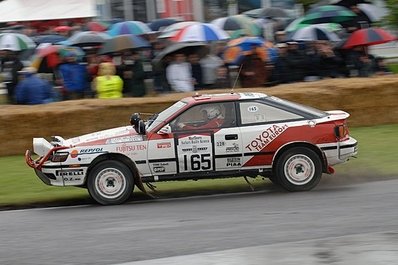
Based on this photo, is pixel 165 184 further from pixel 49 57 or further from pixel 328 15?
pixel 328 15

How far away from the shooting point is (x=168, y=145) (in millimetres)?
12117


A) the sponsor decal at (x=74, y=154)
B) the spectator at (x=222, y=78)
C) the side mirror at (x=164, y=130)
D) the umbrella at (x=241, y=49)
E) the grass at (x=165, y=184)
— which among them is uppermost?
the umbrella at (x=241, y=49)

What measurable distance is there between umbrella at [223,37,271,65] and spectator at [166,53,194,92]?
3.63 ft

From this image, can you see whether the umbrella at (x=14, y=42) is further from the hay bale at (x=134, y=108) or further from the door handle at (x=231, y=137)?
the door handle at (x=231, y=137)

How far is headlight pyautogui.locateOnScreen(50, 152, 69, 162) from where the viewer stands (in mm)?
12039

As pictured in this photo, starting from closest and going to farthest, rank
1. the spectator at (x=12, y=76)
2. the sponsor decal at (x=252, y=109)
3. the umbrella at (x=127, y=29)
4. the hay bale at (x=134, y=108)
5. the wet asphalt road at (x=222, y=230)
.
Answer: the wet asphalt road at (x=222, y=230) → the sponsor decal at (x=252, y=109) → the hay bale at (x=134, y=108) → the spectator at (x=12, y=76) → the umbrella at (x=127, y=29)

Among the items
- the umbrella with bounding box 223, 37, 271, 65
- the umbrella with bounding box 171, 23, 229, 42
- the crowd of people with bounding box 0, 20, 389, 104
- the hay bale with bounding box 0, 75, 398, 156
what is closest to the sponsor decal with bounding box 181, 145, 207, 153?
the hay bale with bounding box 0, 75, 398, 156

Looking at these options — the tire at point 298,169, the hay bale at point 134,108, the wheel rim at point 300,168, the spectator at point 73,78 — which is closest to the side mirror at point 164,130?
the tire at point 298,169

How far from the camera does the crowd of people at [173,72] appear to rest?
58.5 feet

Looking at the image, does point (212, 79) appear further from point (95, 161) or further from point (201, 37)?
point (95, 161)

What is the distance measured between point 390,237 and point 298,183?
3.75m

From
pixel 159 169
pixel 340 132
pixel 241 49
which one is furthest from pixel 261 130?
pixel 241 49

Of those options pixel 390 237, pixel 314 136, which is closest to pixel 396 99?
pixel 314 136

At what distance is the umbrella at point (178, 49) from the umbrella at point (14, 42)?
4347 millimetres
